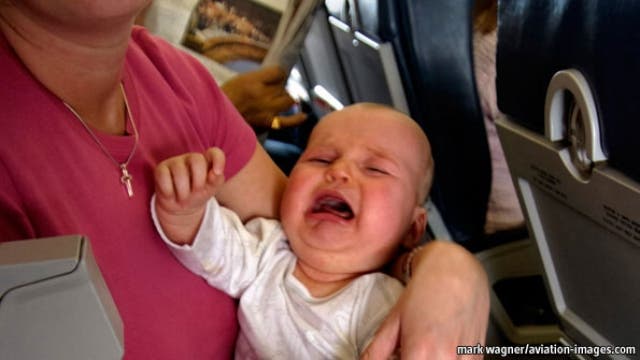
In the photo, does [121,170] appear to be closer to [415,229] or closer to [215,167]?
[215,167]

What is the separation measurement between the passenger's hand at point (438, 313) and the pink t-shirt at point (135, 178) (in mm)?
342

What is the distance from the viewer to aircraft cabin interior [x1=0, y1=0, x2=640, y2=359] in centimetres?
58

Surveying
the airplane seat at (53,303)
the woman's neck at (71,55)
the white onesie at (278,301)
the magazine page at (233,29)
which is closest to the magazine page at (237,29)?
the magazine page at (233,29)

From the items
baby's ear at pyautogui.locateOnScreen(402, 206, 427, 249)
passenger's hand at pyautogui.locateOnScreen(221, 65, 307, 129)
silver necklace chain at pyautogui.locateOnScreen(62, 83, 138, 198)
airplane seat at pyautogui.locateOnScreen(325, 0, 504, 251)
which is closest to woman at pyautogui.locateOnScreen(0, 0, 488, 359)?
silver necklace chain at pyautogui.locateOnScreen(62, 83, 138, 198)

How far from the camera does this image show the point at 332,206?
4.32 ft

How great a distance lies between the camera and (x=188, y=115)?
1178 mm

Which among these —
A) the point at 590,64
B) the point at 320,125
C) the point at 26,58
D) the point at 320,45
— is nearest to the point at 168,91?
the point at 26,58

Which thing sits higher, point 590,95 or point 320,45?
point 590,95

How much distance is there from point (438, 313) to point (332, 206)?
0.44m

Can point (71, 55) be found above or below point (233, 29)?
above

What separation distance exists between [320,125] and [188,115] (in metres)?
0.40

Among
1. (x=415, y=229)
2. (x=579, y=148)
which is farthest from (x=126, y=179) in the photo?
(x=579, y=148)

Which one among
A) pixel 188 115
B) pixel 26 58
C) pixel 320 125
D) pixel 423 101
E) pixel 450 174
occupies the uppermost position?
pixel 26 58

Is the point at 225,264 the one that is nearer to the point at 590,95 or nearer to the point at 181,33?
the point at 590,95
